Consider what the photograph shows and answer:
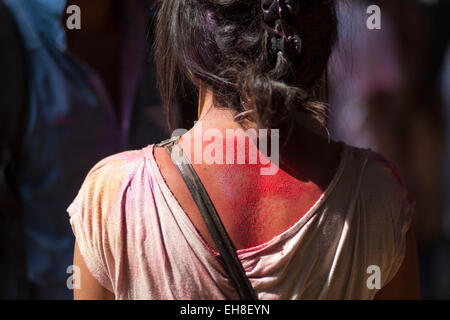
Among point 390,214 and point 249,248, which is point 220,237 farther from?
point 390,214

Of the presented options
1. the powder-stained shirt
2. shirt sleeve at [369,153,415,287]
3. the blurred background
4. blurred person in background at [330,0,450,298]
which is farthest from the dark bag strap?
blurred person in background at [330,0,450,298]

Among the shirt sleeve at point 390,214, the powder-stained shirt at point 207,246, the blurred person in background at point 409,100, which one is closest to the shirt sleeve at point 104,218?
the powder-stained shirt at point 207,246

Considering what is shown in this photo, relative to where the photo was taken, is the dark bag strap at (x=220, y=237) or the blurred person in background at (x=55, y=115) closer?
the dark bag strap at (x=220, y=237)

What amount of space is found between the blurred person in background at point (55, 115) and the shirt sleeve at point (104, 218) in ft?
3.57

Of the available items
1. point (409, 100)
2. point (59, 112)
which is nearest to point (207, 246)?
point (59, 112)

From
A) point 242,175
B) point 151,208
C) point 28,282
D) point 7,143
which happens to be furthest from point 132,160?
point 28,282

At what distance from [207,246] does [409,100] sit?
2.16 metres

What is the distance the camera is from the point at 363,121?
2896 mm

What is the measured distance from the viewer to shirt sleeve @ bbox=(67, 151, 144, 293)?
4.06 feet

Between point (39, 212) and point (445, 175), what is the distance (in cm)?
231

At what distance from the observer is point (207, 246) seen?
4.01 feet

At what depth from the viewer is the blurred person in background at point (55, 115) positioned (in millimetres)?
2248

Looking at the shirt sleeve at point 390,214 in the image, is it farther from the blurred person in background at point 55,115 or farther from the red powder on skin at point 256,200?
the blurred person in background at point 55,115
